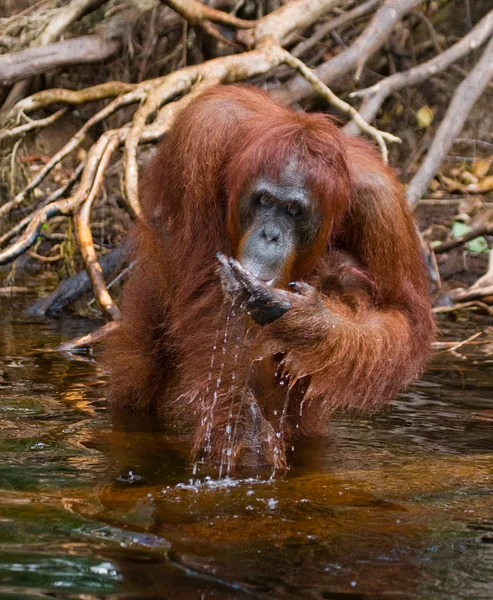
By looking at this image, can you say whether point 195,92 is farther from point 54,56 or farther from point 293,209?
point 293,209

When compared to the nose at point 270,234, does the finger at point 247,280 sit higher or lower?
lower

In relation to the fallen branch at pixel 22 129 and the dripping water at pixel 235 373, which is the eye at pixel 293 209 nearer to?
the dripping water at pixel 235 373

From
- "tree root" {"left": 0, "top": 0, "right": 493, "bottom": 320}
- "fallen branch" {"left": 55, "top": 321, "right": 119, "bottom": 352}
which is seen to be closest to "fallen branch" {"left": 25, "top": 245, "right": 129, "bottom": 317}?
"tree root" {"left": 0, "top": 0, "right": 493, "bottom": 320}

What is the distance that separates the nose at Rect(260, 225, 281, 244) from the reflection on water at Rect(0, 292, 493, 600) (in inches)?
30.6

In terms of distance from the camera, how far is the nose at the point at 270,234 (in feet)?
11.3

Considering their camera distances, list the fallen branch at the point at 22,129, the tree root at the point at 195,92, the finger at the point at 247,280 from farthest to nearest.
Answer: the fallen branch at the point at 22,129
the tree root at the point at 195,92
the finger at the point at 247,280

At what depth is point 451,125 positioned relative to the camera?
21.8ft

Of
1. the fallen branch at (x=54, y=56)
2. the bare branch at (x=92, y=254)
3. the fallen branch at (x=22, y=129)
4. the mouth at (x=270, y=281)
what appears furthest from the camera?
the fallen branch at (x=54, y=56)

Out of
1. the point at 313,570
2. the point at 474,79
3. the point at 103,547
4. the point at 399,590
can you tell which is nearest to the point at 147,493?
the point at 103,547

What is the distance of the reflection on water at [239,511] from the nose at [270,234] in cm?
78

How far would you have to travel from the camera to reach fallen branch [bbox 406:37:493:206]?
20.9ft

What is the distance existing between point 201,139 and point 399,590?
6.43ft

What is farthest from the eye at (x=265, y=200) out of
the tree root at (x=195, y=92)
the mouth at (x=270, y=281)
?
A: the tree root at (x=195, y=92)

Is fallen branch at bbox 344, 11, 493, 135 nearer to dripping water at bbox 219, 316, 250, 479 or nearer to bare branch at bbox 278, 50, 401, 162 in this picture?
bare branch at bbox 278, 50, 401, 162
